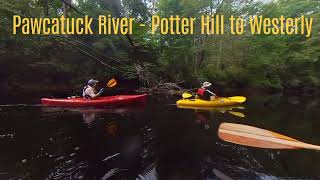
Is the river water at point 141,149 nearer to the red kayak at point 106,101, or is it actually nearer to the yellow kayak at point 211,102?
the red kayak at point 106,101

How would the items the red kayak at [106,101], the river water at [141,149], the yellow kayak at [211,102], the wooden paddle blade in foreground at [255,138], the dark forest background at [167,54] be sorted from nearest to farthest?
the river water at [141,149], the wooden paddle blade in foreground at [255,138], the red kayak at [106,101], the yellow kayak at [211,102], the dark forest background at [167,54]

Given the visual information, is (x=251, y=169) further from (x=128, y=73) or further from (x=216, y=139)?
(x=128, y=73)

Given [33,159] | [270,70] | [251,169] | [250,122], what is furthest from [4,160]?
[270,70]

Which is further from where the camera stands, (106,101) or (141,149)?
(106,101)

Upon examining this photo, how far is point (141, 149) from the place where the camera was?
536 centimetres

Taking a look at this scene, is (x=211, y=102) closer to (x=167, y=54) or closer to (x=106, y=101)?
(x=106, y=101)

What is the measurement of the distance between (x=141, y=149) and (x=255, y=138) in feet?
6.77

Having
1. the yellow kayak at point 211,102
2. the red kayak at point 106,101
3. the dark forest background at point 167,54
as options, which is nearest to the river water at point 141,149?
the red kayak at point 106,101

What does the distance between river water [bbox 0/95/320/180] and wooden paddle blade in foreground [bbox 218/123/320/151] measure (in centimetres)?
26

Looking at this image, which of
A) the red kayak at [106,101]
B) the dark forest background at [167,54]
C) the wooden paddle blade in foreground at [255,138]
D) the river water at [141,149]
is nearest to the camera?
the river water at [141,149]

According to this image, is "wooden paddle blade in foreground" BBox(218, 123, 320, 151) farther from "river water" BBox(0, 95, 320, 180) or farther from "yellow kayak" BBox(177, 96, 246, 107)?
"yellow kayak" BBox(177, 96, 246, 107)

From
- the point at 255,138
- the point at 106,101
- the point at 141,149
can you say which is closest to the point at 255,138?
the point at 255,138

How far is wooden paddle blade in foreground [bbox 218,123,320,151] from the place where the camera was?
14.9 feet

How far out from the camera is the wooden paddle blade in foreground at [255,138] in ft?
14.9
